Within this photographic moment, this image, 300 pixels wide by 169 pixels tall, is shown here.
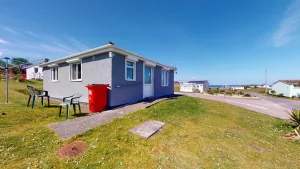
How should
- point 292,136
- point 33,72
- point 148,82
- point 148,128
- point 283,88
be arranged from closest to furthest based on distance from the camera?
point 148,128
point 292,136
point 148,82
point 33,72
point 283,88

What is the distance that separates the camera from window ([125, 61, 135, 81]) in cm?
891

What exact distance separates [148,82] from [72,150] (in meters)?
8.63

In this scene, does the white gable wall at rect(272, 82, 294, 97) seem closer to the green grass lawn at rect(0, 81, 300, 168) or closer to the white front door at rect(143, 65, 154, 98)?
the white front door at rect(143, 65, 154, 98)

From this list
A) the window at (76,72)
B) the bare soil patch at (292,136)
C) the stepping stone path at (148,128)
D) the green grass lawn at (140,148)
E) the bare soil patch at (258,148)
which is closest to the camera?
the green grass lawn at (140,148)

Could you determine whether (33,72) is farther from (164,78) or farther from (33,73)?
(164,78)

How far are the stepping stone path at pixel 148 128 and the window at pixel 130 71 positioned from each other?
4123 millimetres

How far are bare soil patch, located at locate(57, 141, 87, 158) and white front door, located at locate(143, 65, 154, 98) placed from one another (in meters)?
7.47

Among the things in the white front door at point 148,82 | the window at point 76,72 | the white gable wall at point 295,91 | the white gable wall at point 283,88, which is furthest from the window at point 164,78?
the white gable wall at point 283,88

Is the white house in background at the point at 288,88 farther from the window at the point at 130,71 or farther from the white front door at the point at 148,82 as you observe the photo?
the window at the point at 130,71

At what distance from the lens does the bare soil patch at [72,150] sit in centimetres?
326

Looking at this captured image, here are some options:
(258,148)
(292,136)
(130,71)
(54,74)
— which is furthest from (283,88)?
(54,74)

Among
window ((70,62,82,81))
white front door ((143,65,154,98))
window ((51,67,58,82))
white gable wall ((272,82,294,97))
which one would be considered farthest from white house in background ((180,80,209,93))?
window ((70,62,82,81))

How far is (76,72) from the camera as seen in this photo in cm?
1007

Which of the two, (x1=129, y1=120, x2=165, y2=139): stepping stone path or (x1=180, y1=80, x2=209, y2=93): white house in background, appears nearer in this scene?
(x1=129, y1=120, x2=165, y2=139): stepping stone path
